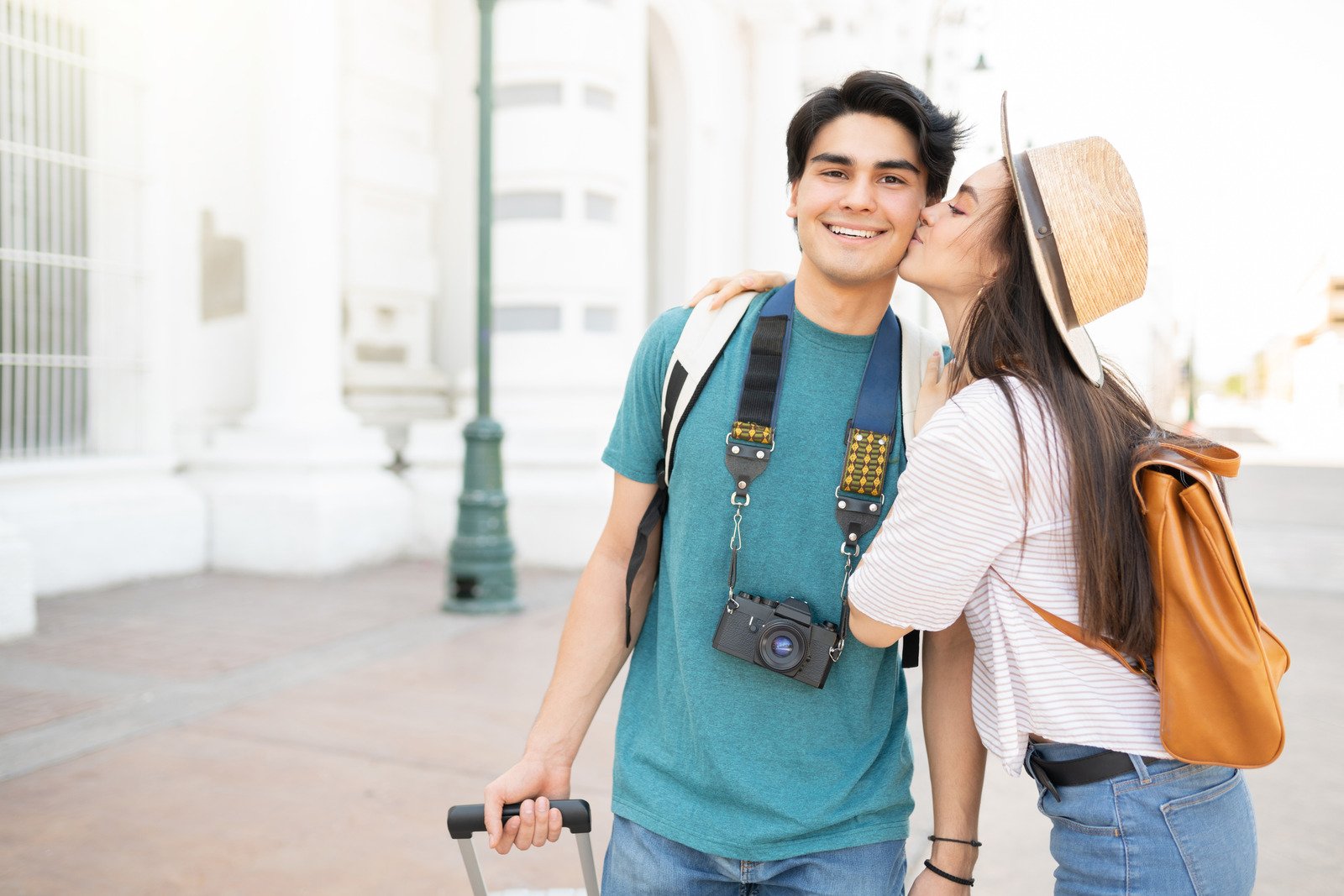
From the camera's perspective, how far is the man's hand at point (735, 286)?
2107 millimetres

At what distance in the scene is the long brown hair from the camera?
1.57 metres

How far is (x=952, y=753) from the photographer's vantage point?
75.0 inches

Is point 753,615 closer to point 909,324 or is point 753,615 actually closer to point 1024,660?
point 1024,660

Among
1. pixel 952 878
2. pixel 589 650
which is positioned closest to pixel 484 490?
pixel 589 650

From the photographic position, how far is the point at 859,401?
1936mm

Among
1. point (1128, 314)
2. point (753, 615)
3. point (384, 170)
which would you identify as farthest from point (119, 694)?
point (1128, 314)

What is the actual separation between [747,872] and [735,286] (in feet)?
3.38

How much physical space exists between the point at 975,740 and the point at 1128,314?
58.4 m

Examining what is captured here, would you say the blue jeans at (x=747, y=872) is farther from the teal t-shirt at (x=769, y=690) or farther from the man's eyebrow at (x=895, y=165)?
the man's eyebrow at (x=895, y=165)

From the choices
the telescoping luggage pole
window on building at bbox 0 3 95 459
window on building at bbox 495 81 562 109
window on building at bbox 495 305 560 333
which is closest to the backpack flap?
the telescoping luggage pole

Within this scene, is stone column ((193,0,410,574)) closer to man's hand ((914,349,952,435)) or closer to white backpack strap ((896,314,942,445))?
white backpack strap ((896,314,942,445))

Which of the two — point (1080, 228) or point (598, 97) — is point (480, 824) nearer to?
point (1080, 228)

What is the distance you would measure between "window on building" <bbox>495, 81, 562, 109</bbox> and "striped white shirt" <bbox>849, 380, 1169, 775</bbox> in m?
9.13

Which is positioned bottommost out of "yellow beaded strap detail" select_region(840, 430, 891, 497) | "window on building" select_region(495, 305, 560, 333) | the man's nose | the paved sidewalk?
the paved sidewalk
